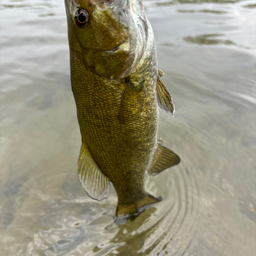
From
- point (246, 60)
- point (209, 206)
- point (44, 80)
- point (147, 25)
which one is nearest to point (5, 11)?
point (44, 80)

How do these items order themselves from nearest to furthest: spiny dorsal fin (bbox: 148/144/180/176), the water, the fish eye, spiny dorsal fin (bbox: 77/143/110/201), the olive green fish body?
the fish eye, the olive green fish body, spiny dorsal fin (bbox: 77/143/110/201), spiny dorsal fin (bbox: 148/144/180/176), the water

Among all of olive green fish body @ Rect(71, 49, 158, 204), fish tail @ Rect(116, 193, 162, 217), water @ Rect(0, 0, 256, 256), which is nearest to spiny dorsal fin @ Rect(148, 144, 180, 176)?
olive green fish body @ Rect(71, 49, 158, 204)

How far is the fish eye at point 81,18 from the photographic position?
58.3 inches

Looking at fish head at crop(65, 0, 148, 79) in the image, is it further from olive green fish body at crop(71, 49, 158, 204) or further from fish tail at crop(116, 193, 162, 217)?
fish tail at crop(116, 193, 162, 217)

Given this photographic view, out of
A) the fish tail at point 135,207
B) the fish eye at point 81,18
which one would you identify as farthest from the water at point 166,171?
the fish eye at point 81,18

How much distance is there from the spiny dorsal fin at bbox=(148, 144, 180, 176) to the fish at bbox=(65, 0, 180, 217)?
6.6 inches

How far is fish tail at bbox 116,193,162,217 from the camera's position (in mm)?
2463

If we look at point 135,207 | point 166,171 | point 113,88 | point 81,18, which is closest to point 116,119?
point 113,88

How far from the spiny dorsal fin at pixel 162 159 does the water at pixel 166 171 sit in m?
0.64

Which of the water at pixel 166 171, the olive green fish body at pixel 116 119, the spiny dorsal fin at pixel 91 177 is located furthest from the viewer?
the water at pixel 166 171

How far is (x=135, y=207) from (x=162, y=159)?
0.59 meters

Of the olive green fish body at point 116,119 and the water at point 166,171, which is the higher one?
the olive green fish body at point 116,119

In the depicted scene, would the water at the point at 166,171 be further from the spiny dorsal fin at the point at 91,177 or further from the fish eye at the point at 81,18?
the fish eye at the point at 81,18

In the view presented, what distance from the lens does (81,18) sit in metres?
1.50
